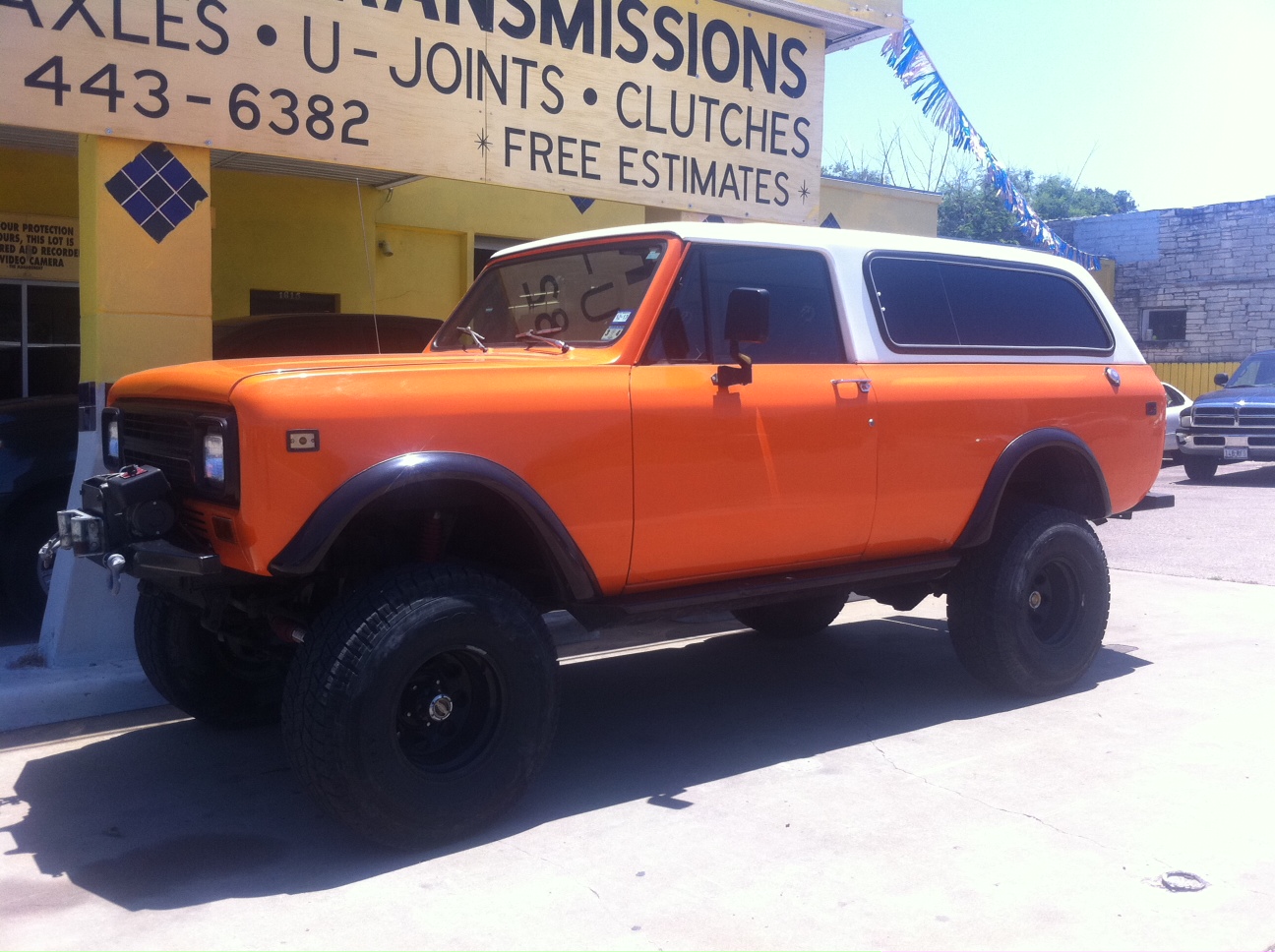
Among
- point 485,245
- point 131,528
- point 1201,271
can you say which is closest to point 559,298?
point 131,528

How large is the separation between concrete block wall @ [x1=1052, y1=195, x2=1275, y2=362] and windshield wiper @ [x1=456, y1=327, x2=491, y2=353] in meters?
26.5

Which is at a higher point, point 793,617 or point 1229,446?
point 1229,446

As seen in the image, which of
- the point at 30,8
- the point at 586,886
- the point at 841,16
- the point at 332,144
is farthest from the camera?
the point at 841,16

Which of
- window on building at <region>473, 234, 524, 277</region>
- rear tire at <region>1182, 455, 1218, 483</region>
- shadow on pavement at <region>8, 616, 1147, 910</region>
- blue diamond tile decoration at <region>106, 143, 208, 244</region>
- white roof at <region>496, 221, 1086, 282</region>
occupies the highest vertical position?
window on building at <region>473, 234, 524, 277</region>

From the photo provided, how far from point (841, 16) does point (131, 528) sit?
656cm

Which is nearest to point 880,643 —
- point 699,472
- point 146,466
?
point 699,472

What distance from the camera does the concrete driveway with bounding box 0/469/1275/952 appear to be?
11.1 feet

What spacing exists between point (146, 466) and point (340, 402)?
87 cm

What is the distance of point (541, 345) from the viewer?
4895mm

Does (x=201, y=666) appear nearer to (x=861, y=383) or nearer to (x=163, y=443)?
(x=163, y=443)

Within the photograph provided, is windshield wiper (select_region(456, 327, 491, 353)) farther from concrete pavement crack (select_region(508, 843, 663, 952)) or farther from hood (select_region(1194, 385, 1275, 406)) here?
hood (select_region(1194, 385, 1275, 406))

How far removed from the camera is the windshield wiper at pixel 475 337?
525 centimetres

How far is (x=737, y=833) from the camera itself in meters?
4.08

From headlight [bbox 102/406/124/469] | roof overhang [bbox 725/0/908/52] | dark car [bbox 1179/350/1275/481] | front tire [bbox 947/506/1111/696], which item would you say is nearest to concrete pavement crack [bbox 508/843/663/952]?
headlight [bbox 102/406/124/469]
